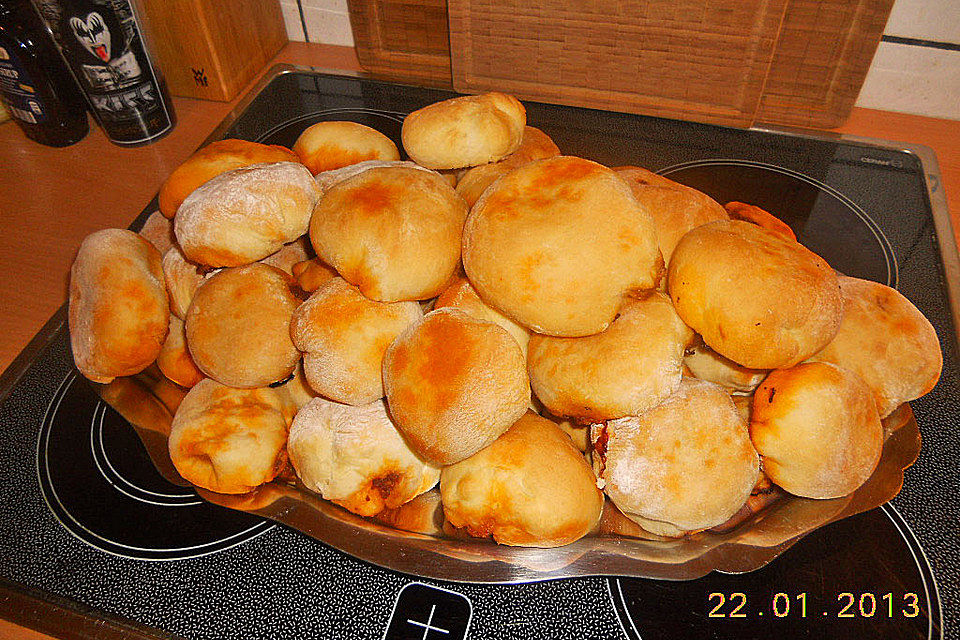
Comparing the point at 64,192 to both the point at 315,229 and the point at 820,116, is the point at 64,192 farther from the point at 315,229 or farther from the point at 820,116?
the point at 820,116

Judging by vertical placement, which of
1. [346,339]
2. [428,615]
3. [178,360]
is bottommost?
[428,615]

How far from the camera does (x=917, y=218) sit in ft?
3.36

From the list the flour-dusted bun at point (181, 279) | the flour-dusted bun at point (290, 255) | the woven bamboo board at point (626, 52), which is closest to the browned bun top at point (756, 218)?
the woven bamboo board at point (626, 52)

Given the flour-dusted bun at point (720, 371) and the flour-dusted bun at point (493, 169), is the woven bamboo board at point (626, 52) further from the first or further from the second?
the flour-dusted bun at point (720, 371)

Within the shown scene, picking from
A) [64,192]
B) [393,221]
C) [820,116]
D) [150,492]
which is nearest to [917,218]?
[820,116]

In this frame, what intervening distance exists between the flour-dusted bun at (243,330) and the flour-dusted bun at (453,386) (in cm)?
14

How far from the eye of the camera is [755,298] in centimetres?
55

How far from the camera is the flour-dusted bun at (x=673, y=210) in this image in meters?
0.65

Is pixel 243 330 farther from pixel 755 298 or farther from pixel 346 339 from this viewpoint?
pixel 755 298

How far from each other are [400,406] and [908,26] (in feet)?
3.89

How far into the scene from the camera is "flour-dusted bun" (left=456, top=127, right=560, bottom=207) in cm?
70

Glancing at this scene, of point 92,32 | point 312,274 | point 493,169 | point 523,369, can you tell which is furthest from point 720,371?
point 92,32

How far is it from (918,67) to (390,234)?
1157 mm

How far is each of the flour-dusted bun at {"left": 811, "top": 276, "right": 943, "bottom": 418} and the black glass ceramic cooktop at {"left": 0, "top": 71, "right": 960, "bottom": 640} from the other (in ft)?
0.60
